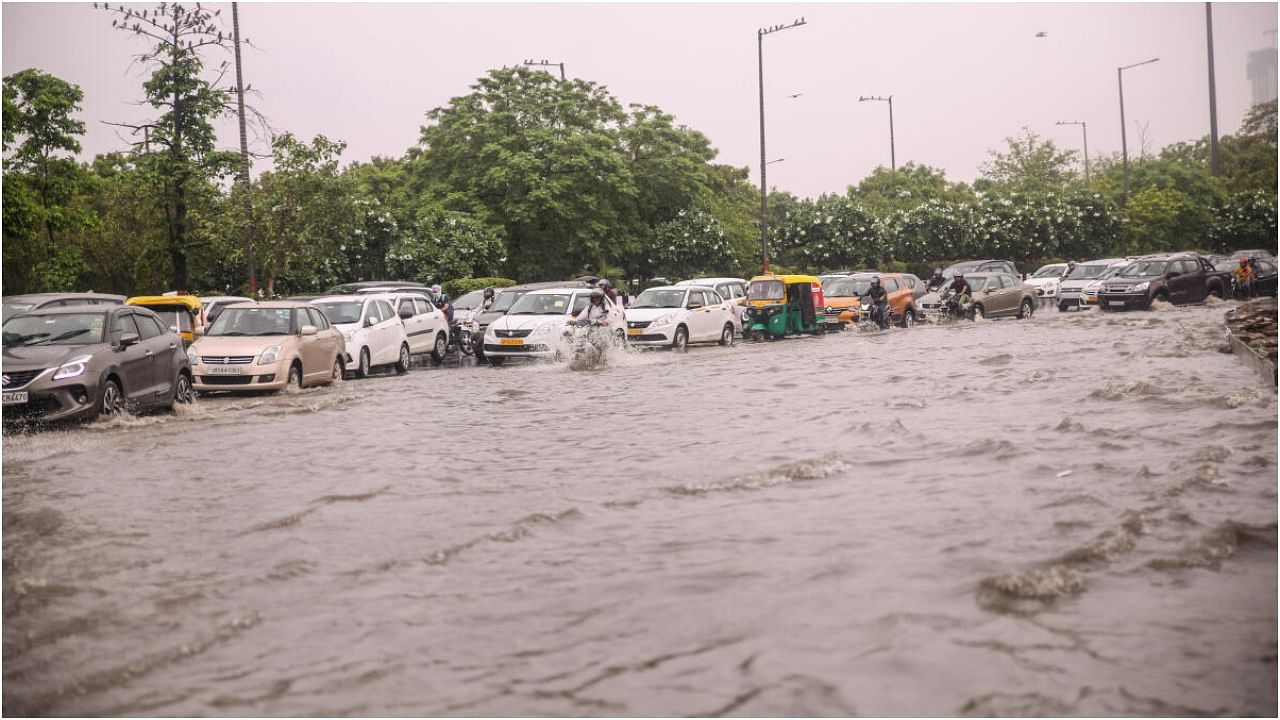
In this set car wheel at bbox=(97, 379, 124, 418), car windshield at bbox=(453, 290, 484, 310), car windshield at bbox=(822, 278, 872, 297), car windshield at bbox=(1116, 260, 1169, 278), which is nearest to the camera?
car wheel at bbox=(97, 379, 124, 418)

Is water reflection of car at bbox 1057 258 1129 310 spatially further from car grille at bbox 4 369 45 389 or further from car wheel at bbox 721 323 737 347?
car grille at bbox 4 369 45 389

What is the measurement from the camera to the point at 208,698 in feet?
16.6

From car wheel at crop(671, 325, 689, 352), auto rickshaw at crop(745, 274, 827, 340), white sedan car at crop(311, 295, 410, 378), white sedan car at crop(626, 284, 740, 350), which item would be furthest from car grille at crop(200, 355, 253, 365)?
auto rickshaw at crop(745, 274, 827, 340)

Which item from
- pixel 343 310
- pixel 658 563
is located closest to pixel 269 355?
pixel 343 310

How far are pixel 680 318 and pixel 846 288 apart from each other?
891 centimetres

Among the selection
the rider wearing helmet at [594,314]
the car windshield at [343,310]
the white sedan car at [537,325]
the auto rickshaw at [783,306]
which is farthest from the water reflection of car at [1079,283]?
the car windshield at [343,310]

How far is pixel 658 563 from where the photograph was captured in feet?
23.6

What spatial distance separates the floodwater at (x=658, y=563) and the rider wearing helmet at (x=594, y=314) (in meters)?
8.42

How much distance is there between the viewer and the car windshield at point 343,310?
2252cm

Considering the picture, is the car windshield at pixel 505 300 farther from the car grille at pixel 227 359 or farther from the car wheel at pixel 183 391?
the car wheel at pixel 183 391

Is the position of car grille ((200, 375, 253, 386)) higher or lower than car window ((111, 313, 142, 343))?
lower

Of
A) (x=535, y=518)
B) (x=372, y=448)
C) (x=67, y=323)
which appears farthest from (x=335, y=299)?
(x=535, y=518)

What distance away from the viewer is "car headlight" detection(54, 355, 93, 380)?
1385 centimetres

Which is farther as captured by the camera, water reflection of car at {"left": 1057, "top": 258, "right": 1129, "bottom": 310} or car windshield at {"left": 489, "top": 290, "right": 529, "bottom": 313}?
water reflection of car at {"left": 1057, "top": 258, "right": 1129, "bottom": 310}
